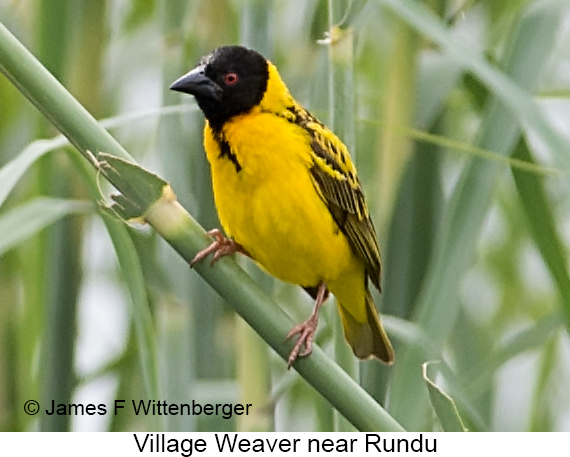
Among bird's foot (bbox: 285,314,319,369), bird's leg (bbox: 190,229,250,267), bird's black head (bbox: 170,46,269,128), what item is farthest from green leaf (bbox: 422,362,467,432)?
bird's black head (bbox: 170,46,269,128)

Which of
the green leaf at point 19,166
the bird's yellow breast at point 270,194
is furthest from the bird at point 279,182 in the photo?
the green leaf at point 19,166

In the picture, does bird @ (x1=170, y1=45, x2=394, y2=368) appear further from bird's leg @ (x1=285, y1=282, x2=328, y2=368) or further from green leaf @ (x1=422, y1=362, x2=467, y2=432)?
green leaf @ (x1=422, y1=362, x2=467, y2=432)

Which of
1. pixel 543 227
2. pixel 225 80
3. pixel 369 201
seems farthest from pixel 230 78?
pixel 543 227

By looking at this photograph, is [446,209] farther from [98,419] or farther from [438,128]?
[98,419]

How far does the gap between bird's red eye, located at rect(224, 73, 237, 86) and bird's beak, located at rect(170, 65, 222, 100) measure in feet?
0.05

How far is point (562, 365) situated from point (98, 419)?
2.15ft

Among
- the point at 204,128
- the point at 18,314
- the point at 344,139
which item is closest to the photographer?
the point at 344,139

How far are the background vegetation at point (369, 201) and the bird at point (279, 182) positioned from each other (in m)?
0.03

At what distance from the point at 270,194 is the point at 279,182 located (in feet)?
0.06

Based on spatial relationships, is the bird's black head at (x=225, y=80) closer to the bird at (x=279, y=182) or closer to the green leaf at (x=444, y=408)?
the bird at (x=279, y=182)

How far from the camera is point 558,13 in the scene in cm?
91

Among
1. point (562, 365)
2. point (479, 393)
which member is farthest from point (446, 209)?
point (562, 365)

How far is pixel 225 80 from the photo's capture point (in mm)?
904

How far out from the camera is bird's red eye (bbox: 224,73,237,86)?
35.5 inches
